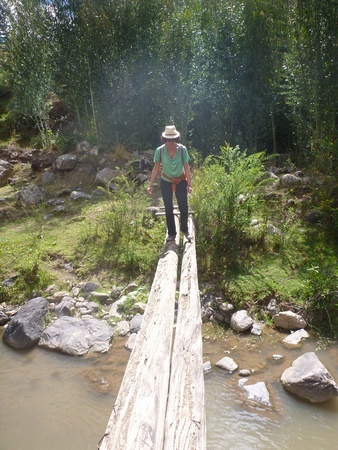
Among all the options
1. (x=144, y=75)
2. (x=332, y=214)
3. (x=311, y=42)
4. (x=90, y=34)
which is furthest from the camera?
(x=144, y=75)

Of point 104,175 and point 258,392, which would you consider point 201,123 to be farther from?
point 258,392

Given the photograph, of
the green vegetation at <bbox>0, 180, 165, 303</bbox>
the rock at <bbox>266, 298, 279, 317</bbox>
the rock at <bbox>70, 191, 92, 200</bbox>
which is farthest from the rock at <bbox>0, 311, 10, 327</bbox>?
the rock at <bbox>70, 191, 92, 200</bbox>

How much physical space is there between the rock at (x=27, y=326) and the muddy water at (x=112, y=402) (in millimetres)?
141

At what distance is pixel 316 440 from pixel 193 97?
12.9m

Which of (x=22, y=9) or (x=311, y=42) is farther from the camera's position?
(x=22, y=9)

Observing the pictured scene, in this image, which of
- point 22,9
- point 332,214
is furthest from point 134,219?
point 22,9

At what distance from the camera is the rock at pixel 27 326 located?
5223 mm

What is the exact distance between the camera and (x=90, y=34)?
46.9 feet

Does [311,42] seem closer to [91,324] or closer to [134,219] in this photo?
[134,219]

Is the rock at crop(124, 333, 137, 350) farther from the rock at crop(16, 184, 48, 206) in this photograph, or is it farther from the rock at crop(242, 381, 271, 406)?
the rock at crop(16, 184, 48, 206)

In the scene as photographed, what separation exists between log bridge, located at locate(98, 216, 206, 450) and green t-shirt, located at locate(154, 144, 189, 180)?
223cm

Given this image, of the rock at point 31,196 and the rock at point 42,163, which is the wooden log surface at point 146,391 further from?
the rock at point 42,163

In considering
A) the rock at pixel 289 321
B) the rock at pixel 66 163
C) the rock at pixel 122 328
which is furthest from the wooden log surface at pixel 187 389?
the rock at pixel 66 163

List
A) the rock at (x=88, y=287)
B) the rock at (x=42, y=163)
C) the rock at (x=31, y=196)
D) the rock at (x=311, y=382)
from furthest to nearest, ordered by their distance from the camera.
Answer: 1. the rock at (x=42, y=163)
2. the rock at (x=31, y=196)
3. the rock at (x=88, y=287)
4. the rock at (x=311, y=382)
